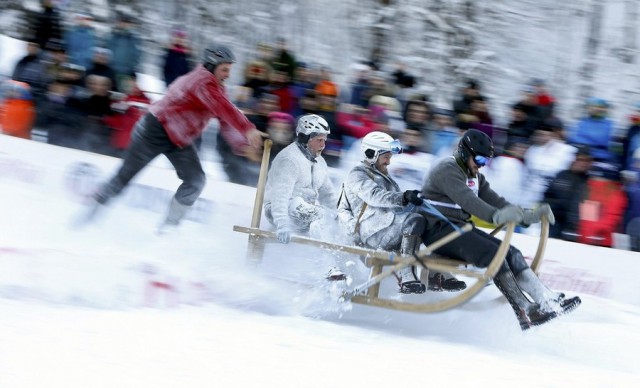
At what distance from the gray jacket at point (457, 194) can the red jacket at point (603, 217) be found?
1.62 meters

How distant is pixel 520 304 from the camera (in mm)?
6133

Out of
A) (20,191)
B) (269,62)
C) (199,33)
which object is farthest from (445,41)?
(20,191)

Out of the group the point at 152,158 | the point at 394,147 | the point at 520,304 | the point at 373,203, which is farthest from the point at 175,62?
the point at 520,304

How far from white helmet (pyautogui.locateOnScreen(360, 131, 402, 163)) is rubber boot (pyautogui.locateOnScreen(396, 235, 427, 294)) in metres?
0.56

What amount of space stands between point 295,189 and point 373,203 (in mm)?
739

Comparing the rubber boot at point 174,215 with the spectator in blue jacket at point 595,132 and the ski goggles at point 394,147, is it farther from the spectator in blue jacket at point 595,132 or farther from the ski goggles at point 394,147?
the spectator in blue jacket at point 595,132

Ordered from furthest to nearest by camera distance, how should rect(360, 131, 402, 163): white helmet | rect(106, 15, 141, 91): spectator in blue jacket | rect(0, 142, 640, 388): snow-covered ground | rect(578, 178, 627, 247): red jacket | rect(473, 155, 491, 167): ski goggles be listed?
rect(106, 15, 141, 91): spectator in blue jacket → rect(578, 178, 627, 247): red jacket → rect(360, 131, 402, 163): white helmet → rect(473, 155, 491, 167): ski goggles → rect(0, 142, 640, 388): snow-covered ground

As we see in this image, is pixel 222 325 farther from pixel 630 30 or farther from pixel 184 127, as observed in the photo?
pixel 630 30

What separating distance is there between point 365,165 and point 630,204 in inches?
104

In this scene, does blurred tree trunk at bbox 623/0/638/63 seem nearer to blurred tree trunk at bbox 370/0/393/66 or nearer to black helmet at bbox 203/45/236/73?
blurred tree trunk at bbox 370/0/393/66

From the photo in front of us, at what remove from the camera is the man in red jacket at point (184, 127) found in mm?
6863

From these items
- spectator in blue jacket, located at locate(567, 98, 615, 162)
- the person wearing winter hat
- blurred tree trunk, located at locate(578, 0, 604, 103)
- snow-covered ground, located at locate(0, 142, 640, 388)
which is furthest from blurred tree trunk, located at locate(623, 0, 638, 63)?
snow-covered ground, located at locate(0, 142, 640, 388)

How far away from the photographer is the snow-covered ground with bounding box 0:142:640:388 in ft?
16.2

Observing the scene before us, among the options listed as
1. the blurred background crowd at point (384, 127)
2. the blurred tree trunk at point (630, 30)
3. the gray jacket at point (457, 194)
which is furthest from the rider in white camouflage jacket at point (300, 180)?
the blurred tree trunk at point (630, 30)
